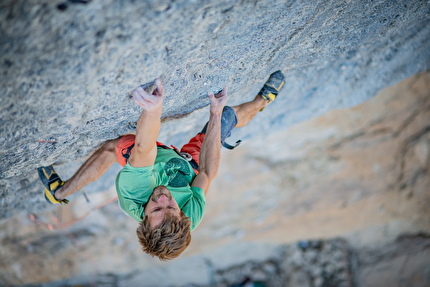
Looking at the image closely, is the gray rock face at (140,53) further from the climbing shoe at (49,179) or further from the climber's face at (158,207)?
the climber's face at (158,207)

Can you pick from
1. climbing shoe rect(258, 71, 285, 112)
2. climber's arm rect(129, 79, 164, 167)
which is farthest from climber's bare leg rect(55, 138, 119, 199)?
climbing shoe rect(258, 71, 285, 112)

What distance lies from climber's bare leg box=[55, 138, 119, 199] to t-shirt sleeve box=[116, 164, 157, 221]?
332 millimetres

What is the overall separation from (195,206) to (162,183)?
0.75ft

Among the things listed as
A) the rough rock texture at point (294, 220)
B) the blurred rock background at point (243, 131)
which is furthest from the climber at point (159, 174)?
the rough rock texture at point (294, 220)

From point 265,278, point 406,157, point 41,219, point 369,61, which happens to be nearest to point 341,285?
point 265,278

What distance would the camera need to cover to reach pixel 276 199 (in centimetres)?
377

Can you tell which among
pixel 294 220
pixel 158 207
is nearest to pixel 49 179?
pixel 158 207

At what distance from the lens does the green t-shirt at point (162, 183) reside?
4.85 ft

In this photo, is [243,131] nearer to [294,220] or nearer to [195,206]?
[195,206]

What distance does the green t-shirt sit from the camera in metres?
1.48

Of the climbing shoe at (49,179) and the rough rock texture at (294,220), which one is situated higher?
the climbing shoe at (49,179)

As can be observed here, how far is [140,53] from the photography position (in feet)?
3.62

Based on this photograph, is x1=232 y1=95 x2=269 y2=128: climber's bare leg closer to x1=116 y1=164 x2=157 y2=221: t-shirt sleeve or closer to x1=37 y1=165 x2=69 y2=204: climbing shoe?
x1=116 y1=164 x2=157 y2=221: t-shirt sleeve

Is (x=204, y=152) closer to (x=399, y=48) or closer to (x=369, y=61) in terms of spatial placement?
(x=369, y=61)
